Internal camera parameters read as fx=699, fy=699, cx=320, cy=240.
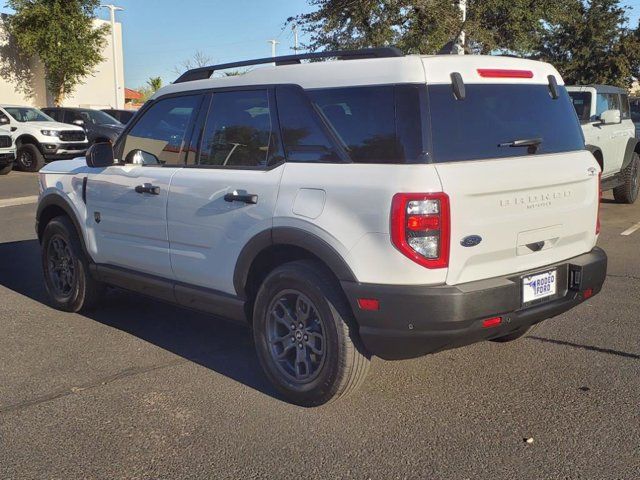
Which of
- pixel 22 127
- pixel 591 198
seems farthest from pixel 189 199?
pixel 22 127

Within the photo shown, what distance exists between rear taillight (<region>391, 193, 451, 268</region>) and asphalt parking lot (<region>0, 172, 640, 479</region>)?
3.09 ft

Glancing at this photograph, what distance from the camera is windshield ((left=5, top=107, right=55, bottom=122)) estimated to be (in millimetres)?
19203

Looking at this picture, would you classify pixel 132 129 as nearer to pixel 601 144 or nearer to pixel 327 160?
pixel 327 160

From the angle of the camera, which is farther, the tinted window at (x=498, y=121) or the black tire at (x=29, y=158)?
the black tire at (x=29, y=158)

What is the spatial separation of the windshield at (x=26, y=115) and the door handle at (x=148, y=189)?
1614cm

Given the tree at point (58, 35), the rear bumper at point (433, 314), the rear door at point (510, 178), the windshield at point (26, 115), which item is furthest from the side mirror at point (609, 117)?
the tree at point (58, 35)

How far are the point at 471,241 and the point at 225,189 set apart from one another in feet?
5.02

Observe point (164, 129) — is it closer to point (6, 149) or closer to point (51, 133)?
point (6, 149)

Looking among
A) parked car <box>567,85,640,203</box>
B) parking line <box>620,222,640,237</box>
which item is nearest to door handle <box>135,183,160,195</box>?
parking line <box>620,222,640,237</box>

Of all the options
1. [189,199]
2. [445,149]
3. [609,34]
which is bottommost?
[189,199]

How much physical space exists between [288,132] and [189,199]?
841 mm

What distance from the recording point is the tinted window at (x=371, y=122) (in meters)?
3.44

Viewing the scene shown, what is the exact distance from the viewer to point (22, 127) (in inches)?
741

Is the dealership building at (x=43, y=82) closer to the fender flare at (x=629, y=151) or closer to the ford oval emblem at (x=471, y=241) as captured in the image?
the fender flare at (x=629, y=151)
